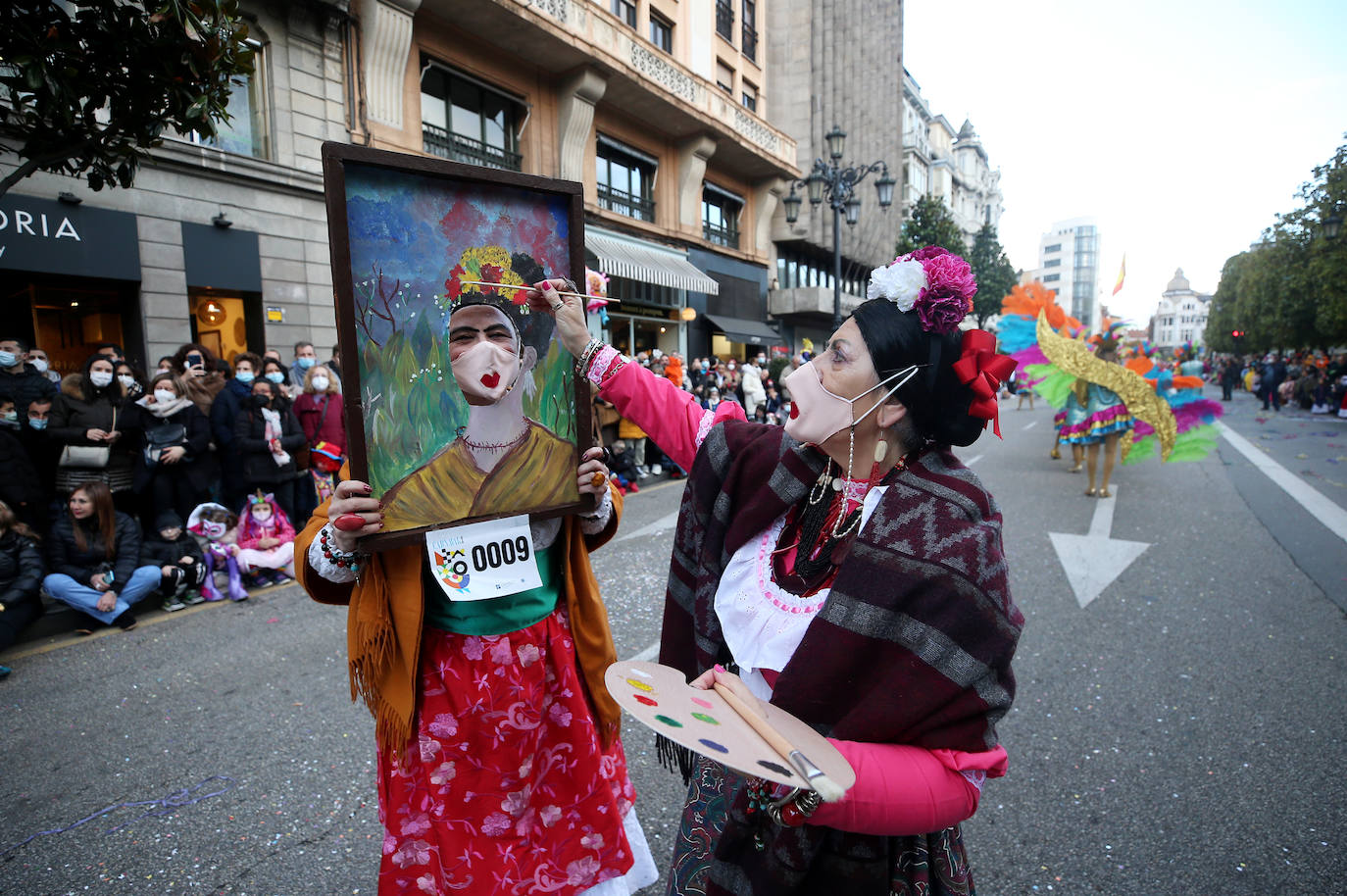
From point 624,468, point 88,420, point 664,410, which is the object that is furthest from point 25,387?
point 624,468

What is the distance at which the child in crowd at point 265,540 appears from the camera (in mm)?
5625

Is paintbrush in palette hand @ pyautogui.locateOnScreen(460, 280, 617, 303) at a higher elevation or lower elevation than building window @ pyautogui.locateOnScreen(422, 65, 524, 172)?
lower

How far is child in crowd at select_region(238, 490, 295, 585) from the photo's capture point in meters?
5.62

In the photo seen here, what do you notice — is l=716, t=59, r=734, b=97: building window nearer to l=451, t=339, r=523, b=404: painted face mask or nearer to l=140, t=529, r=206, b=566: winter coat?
l=140, t=529, r=206, b=566: winter coat

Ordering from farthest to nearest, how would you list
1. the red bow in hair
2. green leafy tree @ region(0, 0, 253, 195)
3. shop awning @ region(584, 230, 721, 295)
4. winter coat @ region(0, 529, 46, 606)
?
shop awning @ region(584, 230, 721, 295) → winter coat @ region(0, 529, 46, 606) → green leafy tree @ region(0, 0, 253, 195) → the red bow in hair

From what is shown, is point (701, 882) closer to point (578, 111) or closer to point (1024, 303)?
point (1024, 303)

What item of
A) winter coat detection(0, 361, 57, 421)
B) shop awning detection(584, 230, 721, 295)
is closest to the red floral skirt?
winter coat detection(0, 361, 57, 421)

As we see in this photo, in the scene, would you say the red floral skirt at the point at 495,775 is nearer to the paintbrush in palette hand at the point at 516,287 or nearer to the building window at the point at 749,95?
the paintbrush in palette hand at the point at 516,287

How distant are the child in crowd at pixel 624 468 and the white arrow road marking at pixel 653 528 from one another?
88.2 inches

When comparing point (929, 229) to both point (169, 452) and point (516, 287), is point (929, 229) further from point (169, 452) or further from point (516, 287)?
point (516, 287)

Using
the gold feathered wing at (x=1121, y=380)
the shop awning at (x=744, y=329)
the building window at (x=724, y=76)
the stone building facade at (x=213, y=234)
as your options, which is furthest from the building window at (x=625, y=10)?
the gold feathered wing at (x=1121, y=380)

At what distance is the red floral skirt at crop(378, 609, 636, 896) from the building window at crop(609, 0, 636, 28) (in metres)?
20.4

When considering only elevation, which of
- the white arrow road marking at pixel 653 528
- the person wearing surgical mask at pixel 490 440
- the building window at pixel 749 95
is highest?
the building window at pixel 749 95

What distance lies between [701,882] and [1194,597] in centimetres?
523
